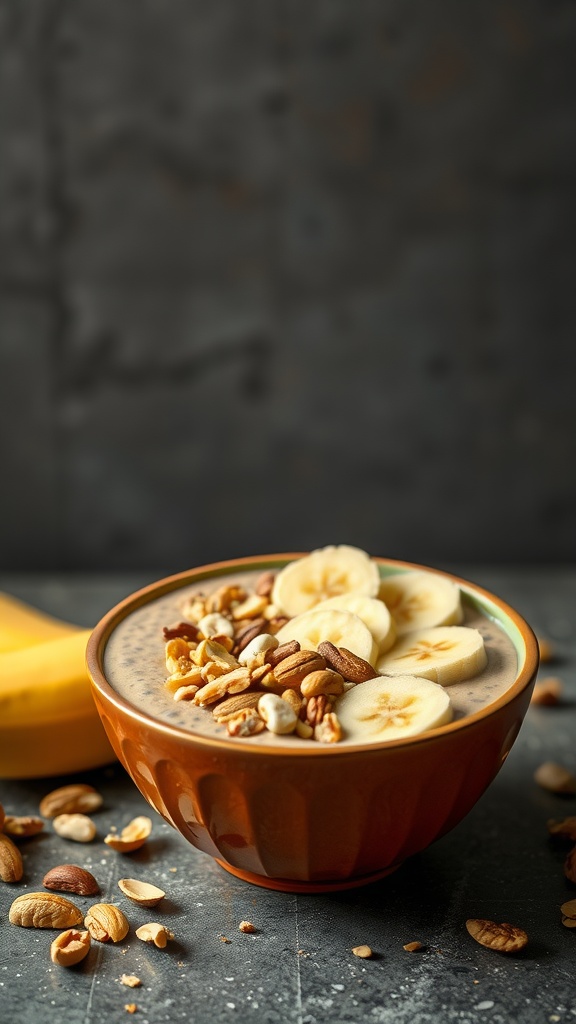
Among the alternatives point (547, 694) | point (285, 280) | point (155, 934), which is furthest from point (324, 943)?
point (285, 280)

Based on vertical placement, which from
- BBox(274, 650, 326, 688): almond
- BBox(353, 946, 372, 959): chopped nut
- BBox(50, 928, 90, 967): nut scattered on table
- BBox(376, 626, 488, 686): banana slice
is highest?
BBox(274, 650, 326, 688): almond

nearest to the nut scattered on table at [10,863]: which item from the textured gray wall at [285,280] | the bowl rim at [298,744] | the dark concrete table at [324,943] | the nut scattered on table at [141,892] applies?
→ the dark concrete table at [324,943]

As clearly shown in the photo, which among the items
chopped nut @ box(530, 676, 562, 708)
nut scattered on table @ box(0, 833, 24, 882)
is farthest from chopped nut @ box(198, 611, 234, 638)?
chopped nut @ box(530, 676, 562, 708)

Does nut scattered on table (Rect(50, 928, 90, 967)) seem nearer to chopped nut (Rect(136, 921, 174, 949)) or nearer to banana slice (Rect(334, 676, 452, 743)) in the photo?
chopped nut (Rect(136, 921, 174, 949))

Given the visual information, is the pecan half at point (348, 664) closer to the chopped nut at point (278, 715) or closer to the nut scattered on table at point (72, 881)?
the chopped nut at point (278, 715)

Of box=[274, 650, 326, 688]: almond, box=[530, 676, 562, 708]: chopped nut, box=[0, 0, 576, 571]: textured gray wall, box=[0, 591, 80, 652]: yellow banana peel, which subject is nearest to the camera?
box=[274, 650, 326, 688]: almond

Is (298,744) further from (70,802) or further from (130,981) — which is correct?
(70,802)
